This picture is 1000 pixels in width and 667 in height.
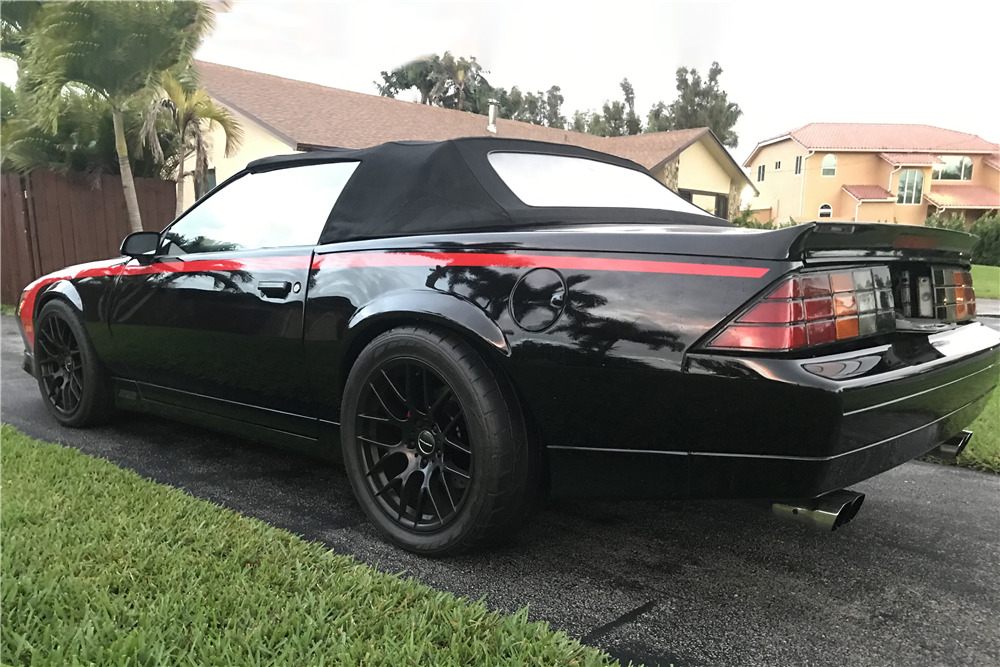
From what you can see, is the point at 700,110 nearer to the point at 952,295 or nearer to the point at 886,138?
the point at 886,138

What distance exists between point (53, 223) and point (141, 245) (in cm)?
1022

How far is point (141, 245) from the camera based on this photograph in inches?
148

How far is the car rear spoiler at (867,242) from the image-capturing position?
1.96 meters

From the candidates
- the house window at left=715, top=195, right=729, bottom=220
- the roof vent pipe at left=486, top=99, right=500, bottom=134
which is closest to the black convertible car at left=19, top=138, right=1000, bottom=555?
the roof vent pipe at left=486, top=99, right=500, bottom=134

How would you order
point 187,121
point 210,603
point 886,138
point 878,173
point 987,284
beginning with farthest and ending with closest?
point 886,138 < point 878,173 < point 987,284 < point 187,121 < point 210,603

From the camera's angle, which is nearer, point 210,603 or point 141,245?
point 210,603

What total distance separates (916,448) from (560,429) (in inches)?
43.0

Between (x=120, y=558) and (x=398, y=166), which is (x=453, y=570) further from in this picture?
(x=398, y=166)

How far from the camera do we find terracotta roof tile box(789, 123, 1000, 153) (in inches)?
1730

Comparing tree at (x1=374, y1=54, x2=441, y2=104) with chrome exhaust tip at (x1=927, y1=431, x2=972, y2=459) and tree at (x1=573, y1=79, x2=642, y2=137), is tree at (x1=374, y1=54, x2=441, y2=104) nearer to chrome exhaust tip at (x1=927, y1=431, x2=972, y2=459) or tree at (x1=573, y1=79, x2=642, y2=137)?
tree at (x1=573, y1=79, x2=642, y2=137)

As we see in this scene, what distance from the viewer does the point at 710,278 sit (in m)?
2.02

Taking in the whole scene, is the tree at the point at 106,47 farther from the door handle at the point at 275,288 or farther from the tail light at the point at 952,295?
the tail light at the point at 952,295

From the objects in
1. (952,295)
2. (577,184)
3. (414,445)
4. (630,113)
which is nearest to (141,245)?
(414,445)

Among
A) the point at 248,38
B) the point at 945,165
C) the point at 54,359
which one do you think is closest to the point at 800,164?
the point at 945,165
